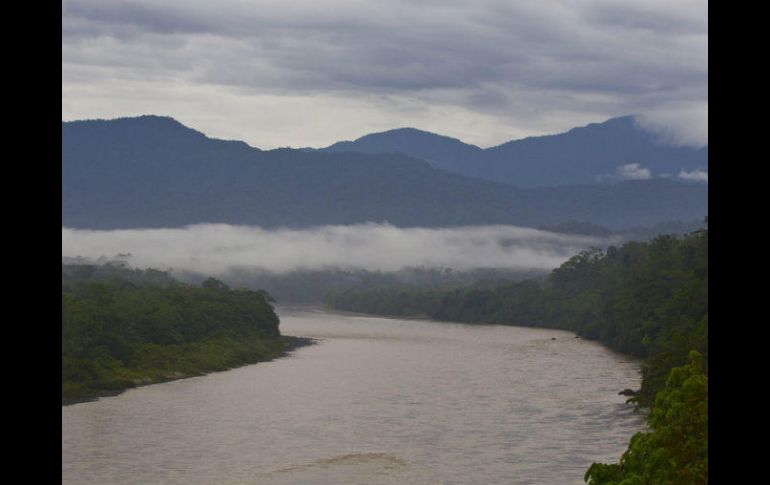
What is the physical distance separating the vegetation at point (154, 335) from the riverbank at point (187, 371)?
2.4 inches

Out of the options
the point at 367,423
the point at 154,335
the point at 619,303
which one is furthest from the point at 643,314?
the point at 367,423

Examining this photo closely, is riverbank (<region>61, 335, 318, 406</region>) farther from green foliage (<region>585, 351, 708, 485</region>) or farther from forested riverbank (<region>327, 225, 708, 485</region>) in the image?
green foliage (<region>585, 351, 708, 485</region>)

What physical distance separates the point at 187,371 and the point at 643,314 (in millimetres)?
30439

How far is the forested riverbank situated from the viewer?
17797 millimetres

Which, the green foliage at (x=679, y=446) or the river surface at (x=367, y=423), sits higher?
the green foliage at (x=679, y=446)

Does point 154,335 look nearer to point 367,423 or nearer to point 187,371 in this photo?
point 187,371

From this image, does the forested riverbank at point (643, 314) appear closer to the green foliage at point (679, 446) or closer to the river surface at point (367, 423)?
the green foliage at point (679, 446)

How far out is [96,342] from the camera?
5825 centimetres

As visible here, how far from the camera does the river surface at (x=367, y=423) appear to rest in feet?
104

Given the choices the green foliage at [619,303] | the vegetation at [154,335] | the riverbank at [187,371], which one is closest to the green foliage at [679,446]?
the green foliage at [619,303]

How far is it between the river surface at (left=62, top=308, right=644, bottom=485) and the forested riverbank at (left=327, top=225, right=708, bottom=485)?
11.4 ft

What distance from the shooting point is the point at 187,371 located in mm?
60312

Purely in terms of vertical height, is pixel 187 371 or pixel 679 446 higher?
pixel 679 446
